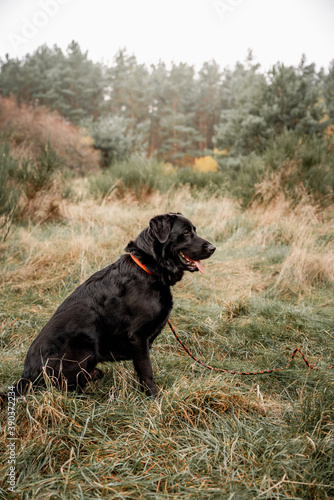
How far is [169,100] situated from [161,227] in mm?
36235

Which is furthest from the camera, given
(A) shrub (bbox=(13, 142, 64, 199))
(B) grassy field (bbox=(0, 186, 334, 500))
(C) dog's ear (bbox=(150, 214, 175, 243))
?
(A) shrub (bbox=(13, 142, 64, 199))

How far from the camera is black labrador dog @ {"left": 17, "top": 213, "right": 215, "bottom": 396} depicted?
6.48 ft

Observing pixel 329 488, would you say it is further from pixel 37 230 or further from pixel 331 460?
pixel 37 230

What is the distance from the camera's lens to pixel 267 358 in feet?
8.49

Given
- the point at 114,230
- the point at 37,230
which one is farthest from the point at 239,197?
the point at 37,230

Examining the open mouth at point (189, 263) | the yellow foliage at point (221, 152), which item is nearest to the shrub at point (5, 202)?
the open mouth at point (189, 263)

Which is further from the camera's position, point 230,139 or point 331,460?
point 230,139

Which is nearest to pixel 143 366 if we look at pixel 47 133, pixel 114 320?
pixel 114 320

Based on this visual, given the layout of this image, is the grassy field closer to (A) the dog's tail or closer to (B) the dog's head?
(A) the dog's tail

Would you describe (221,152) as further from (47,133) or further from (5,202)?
(5,202)

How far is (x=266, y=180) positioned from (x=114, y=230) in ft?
13.4

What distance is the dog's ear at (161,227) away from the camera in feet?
7.74

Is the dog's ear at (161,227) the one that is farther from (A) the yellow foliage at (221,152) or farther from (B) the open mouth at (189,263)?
(A) the yellow foliage at (221,152)

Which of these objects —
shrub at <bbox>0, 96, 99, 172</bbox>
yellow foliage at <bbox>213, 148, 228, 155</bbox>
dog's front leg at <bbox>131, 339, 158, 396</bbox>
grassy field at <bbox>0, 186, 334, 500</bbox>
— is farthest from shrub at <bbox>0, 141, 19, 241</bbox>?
yellow foliage at <bbox>213, 148, 228, 155</bbox>
